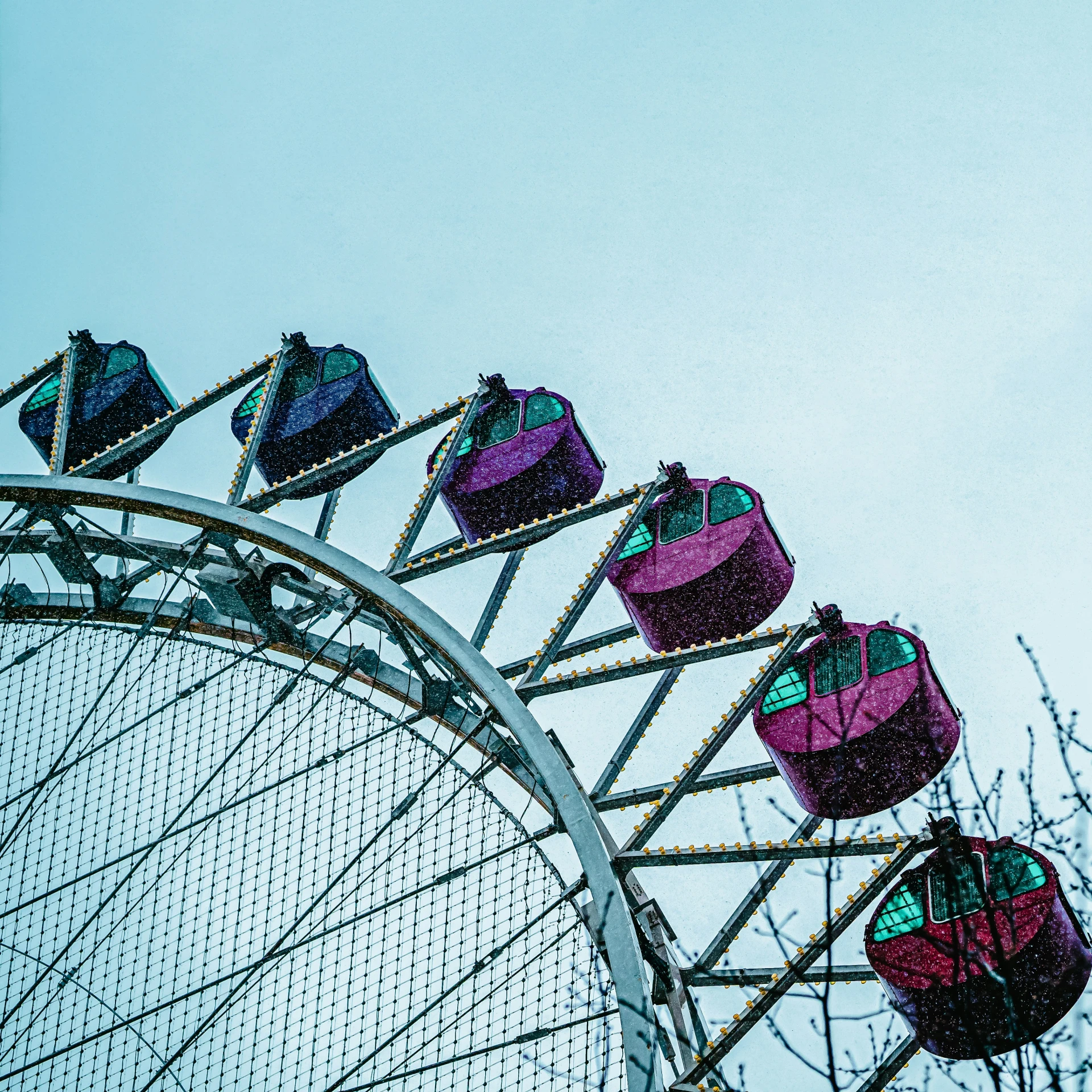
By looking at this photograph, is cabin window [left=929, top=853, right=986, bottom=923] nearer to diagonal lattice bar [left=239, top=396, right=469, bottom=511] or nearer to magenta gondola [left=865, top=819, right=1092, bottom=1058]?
magenta gondola [left=865, top=819, right=1092, bottom=1058]

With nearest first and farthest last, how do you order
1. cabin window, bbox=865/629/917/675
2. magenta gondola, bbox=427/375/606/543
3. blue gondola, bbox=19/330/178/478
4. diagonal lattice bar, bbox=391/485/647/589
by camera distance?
1. cabin window, bbox=865/629/917/675
2. diagonal lattice bar, bbox=391/485/647/589
3. magenta gondola, bbox=427/375/606/543
4. blue gondola, bbox=19/330/178/478

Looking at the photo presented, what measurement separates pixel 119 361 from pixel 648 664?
26.0ft

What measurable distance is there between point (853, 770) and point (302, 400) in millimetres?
6764

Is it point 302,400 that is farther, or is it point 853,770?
point 302,400

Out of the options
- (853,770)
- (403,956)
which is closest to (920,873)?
(853,770)

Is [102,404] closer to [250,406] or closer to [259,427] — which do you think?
[250,406]

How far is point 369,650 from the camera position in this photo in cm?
1297

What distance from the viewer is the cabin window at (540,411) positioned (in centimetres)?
1312

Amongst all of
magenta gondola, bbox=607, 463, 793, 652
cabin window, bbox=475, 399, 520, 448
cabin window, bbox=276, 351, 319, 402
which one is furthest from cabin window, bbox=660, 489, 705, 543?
cabin window, bbox=276, 351, 319, 402

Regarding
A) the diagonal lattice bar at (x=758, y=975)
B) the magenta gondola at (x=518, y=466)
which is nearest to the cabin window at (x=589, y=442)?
the magenta gondola at (x=518, y=466)

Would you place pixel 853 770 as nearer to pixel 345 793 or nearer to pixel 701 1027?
pixel 701 1027

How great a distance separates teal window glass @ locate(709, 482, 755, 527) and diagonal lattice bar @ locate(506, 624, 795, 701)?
148 centimetres

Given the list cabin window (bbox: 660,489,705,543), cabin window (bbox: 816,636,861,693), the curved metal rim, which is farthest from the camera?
cabin window (bbox: 660,489,705,543)

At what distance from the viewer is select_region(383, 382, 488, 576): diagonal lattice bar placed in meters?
11.5
